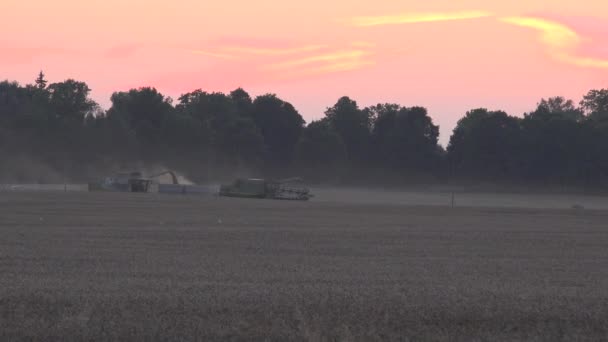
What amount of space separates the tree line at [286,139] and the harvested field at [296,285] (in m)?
104

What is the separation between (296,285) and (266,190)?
67680 millimetres

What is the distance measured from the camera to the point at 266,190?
3489 inches

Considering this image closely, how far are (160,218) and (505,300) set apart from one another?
1234 inches

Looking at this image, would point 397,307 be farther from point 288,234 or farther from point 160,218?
point 160,218

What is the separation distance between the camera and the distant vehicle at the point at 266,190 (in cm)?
8619

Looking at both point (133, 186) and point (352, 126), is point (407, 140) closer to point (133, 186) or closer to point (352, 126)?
point (352, 126)

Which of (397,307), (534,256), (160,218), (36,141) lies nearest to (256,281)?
(397,307)

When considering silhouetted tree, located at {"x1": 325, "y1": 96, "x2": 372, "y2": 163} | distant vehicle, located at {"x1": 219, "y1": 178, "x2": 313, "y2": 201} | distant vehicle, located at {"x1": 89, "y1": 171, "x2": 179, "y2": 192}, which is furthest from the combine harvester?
silhouetted tree, located at {"x1": 325, "y1": 96, "x2": 372, "y2": 163}

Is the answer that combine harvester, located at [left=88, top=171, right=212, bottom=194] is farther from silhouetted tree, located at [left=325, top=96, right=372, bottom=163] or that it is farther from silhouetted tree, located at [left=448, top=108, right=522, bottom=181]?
silhouetted tree, located at [left=325, top=96, right=372, bottom=163]

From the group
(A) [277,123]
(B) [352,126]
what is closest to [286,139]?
(A) [277,123]

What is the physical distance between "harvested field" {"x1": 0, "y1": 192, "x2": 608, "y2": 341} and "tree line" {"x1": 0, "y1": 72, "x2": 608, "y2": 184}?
104 metres

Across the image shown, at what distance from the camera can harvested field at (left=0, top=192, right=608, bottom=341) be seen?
16.7 meters

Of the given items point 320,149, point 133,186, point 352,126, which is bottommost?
point 133,186

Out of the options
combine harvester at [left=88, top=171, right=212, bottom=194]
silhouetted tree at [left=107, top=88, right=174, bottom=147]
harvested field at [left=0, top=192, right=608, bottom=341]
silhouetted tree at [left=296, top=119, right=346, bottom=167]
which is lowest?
harvested field at [left=0, top=192, right=608, bottom=341]
